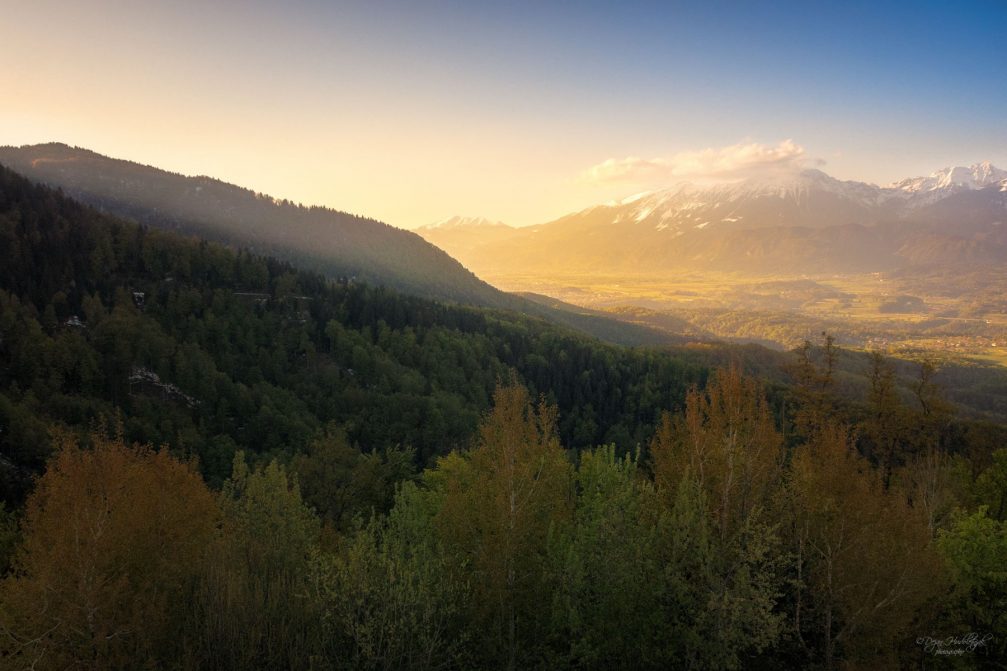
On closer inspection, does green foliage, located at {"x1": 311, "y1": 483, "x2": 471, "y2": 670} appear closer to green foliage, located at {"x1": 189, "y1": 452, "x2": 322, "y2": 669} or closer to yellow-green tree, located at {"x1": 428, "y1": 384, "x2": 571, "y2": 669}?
green foliage, located at {"x1": 189, "y1": 452, "x2": 322, "y2": 669}

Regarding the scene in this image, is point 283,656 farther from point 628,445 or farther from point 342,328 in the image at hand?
point 342,328

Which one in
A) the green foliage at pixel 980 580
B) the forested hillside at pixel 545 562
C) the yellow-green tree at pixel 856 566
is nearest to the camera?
the forested hillside at pixel 545 562

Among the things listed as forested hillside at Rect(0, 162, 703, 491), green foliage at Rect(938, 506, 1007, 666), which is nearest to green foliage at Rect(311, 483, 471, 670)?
green foliage at Rect(938, 506, 1007, 666)

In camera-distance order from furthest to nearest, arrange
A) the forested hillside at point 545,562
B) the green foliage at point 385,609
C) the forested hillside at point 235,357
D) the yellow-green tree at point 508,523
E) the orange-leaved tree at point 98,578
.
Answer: the forested hillside at point 235,357 → the yellow-green tree at point 508,523 → the forested hillside at point 545,562 → the green foliage at point 385,609 → the orange-leaved tree at point 98,578

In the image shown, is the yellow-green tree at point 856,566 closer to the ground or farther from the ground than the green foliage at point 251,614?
farther from the ground

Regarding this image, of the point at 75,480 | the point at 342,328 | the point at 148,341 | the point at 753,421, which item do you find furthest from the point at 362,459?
the point at 342,328

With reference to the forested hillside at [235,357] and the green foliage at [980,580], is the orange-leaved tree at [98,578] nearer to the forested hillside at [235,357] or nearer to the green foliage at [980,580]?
the green foliage at [980,580]

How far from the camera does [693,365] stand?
153 meters

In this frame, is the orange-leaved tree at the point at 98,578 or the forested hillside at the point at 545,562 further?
Answer: the forested hillside at the point at 545,562

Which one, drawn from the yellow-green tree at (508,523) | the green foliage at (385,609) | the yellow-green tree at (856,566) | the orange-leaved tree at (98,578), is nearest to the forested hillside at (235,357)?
the orange-leaved tree at (98,578)

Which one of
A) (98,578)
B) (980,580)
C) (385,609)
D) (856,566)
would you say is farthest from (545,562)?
(980,580)

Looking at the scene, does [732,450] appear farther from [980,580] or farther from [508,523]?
[980,580]

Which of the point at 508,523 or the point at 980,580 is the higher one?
the point at 508,523

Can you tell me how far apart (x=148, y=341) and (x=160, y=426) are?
80.0 ft
